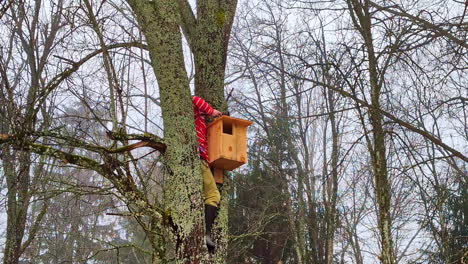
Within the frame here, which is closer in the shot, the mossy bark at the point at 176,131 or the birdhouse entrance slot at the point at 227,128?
the mossy bark at the point at 176,131

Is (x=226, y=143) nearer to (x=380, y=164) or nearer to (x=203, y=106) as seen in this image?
(x=203, y=106)

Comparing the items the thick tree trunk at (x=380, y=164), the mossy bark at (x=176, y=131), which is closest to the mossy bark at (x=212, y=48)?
the mossy bark at (x=176, y=131)

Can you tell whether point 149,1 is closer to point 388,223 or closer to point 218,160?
point 218,160

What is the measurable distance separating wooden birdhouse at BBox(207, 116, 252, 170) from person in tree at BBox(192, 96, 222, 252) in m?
0.05

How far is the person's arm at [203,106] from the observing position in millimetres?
3725

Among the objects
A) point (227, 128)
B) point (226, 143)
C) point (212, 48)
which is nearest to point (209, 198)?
point (226, 143)

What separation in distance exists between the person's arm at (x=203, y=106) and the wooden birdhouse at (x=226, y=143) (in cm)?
7

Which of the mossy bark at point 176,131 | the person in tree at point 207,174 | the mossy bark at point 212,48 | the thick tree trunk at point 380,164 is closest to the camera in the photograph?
the mossy bark at point 176,131

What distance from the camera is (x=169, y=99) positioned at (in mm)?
3428

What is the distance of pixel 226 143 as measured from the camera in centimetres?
380

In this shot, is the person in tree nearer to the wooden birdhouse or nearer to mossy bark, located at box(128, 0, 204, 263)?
the wooden birdhouse

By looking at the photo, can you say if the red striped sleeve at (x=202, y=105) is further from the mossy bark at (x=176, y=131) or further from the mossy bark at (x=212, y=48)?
the mossy bark at (x=176, y=131)

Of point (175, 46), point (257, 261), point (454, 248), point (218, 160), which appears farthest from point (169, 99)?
point (454, 248)

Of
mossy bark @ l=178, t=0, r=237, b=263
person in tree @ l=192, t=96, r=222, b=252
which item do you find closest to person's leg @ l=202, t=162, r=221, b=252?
person in tree @ l=192, t=96, r=222, b=252
